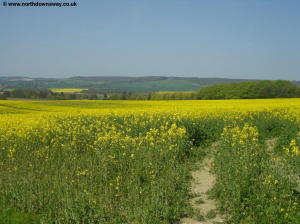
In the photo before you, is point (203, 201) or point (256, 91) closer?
point (203, 201)

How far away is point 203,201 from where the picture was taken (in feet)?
27.0

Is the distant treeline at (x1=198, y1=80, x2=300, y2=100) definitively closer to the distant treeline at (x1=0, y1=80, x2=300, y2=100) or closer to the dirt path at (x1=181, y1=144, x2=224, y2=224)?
the distant treeline at (x1=0, y1=80, x2=300, y2=100)

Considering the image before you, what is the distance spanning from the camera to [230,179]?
8.35 m

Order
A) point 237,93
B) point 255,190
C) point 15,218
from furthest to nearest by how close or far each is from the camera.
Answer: point 237,93 → point 255,190 → point 15,218

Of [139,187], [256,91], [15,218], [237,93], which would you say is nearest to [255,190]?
[139,187]

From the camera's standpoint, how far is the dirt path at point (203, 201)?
7.15 m

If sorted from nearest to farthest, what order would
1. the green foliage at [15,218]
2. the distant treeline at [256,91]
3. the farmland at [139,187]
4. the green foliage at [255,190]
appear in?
the green foliage at [255,190] → the farmland at [139,187] → the green foliage at [15,218] → the distant treeline at [256,91]

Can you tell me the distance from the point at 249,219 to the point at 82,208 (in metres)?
3.51

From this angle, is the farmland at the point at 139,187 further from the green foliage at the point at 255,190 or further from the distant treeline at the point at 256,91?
the distant treeline at the point at 256,91

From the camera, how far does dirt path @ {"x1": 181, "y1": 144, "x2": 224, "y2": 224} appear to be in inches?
282

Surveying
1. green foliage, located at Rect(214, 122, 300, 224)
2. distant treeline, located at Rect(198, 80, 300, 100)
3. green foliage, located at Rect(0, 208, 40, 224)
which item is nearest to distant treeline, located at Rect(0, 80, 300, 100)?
distant treeline, located at Rect(198, 80, 300, 100)

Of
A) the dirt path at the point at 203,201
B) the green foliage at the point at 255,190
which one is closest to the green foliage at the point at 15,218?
the dirt path at the point at 203,201

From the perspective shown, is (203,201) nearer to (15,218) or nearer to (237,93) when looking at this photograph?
(15,218)

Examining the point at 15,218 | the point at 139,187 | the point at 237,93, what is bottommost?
the point at 15,218
